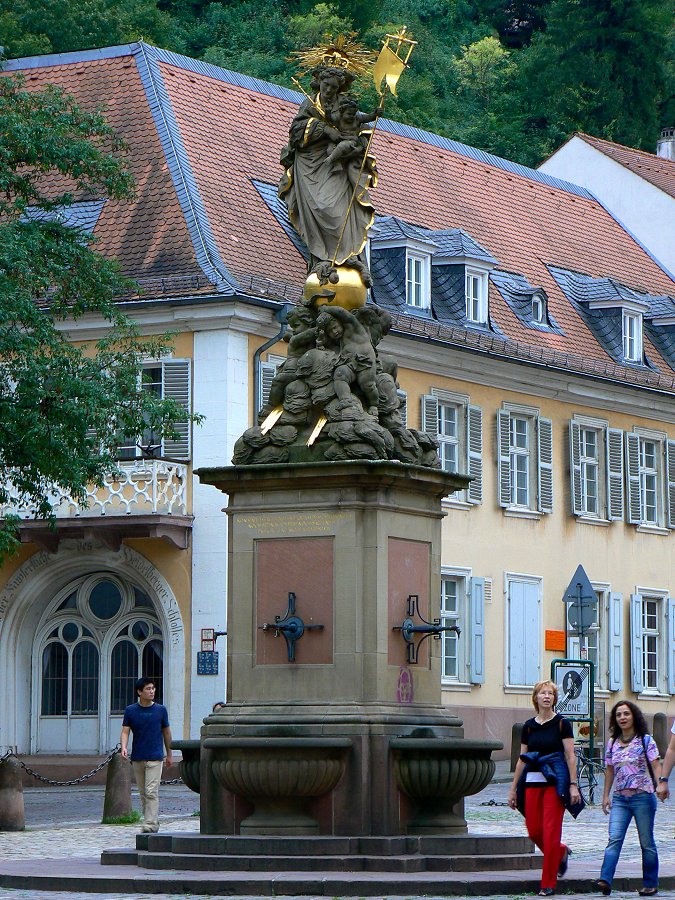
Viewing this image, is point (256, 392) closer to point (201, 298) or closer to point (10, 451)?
point (201, 298)

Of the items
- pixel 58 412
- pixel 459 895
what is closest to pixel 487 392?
pixel 58 412

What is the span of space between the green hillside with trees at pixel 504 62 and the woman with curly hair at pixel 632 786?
4224cm

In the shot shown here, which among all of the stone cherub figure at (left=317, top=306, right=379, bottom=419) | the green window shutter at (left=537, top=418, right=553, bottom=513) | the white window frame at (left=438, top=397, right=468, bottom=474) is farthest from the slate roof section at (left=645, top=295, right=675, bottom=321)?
the stone cherub figure at (left=317, top=306, right=379, bottom=419)

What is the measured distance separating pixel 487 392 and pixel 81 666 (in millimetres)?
8614

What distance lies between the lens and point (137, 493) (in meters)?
32.0

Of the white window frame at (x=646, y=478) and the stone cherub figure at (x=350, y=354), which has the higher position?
the white window frame at (x=646, y=478)

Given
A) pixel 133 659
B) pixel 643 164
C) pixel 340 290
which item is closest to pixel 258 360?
pixel 133 659

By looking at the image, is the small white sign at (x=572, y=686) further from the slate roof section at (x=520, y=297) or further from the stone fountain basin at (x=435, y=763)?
the slate roof section at (x=520, y=297)

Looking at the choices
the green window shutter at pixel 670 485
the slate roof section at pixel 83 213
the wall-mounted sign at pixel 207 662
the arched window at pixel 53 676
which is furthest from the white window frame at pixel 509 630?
the slate roof section at pixel 83 213

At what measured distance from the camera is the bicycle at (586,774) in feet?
86.0

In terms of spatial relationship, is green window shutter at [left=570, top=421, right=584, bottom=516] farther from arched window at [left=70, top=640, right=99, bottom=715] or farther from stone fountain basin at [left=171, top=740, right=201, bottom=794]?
stone fountain basin at [left=171, top=740, right=201, bottom=794]

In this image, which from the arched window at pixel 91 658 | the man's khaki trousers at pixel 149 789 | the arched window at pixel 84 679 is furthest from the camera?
the arched window at pixel 84 679

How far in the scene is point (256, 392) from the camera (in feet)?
108

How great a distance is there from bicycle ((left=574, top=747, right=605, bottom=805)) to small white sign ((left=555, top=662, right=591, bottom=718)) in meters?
0.55
